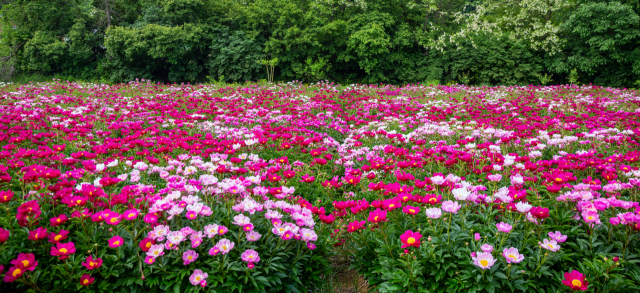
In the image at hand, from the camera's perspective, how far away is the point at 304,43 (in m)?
21.0

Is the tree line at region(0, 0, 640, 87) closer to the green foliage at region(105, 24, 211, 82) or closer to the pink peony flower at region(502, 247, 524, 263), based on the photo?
the green foliage at region(105, 24, 211, 82)

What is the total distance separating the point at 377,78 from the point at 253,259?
2160 cm

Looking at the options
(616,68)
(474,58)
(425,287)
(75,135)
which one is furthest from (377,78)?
(425,287)

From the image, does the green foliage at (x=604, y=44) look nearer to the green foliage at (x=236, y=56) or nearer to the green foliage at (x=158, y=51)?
the green foliage at (x=236, y=56)

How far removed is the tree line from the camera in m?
19.2

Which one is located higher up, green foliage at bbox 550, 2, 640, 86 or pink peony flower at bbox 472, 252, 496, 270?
green foliage at bbox 550, 2, 640, 86

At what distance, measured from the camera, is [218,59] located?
21.2 m

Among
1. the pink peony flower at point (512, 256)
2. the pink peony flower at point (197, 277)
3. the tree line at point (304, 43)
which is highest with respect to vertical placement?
the tree line at point (304, 43)

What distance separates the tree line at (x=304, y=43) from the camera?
19219 millimetres

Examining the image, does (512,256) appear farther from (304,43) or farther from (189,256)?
(304,43)

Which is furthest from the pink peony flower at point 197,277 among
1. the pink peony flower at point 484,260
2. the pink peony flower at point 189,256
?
the pink peony flower at point 484,260

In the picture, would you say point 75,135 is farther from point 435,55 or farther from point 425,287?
point 435,55

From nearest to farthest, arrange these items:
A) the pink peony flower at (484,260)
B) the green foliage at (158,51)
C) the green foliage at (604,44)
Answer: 1. the pink peony flower at (484,260)
2. the green foliage at (604,44)
3. the green foliage at (158,51)

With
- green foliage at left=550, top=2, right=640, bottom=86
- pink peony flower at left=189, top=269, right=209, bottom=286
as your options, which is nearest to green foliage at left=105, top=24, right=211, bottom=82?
pink peony flower at left=189, top=269, right=209, bottom=286
